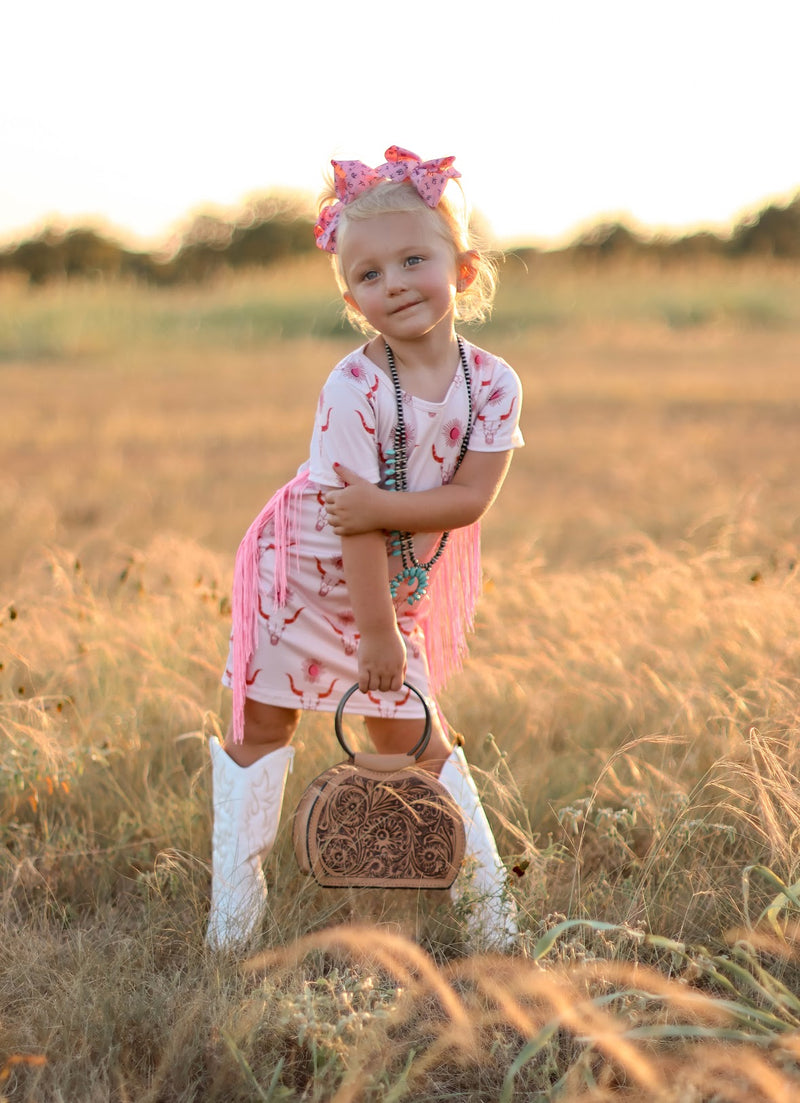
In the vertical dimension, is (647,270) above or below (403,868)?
above

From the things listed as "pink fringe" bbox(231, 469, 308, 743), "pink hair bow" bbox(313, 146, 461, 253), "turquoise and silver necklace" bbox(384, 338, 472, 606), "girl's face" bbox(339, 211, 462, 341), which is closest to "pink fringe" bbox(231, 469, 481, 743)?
"pink fringe" bbox(231, 469, 308, 743)

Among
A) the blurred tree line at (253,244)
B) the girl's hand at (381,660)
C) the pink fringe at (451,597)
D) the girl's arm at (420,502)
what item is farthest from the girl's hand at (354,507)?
the blurred tree line at (253,244)

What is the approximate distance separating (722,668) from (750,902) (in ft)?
2.73

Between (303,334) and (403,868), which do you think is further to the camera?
(303,334)

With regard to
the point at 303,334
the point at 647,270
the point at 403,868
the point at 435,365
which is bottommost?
the point at 403,868

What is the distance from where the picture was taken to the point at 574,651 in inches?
126

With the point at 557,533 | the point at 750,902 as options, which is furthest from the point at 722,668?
the point at 557,533

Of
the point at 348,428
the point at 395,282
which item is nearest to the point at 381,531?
the point at 348,428

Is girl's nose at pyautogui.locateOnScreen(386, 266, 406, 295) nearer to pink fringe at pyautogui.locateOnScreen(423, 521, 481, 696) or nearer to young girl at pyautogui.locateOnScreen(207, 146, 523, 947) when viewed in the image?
young girl at pyautogui.locateOnScreen(207, 146, 523, 947)

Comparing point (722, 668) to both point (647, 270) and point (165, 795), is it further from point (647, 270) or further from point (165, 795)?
point (647, 270)

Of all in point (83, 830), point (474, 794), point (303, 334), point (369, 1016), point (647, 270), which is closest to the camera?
point (369, 1016)

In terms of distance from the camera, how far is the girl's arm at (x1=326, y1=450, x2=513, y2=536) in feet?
6.73

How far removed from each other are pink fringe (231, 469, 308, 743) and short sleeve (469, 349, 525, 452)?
35 cm

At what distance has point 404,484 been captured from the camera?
2170 mm
